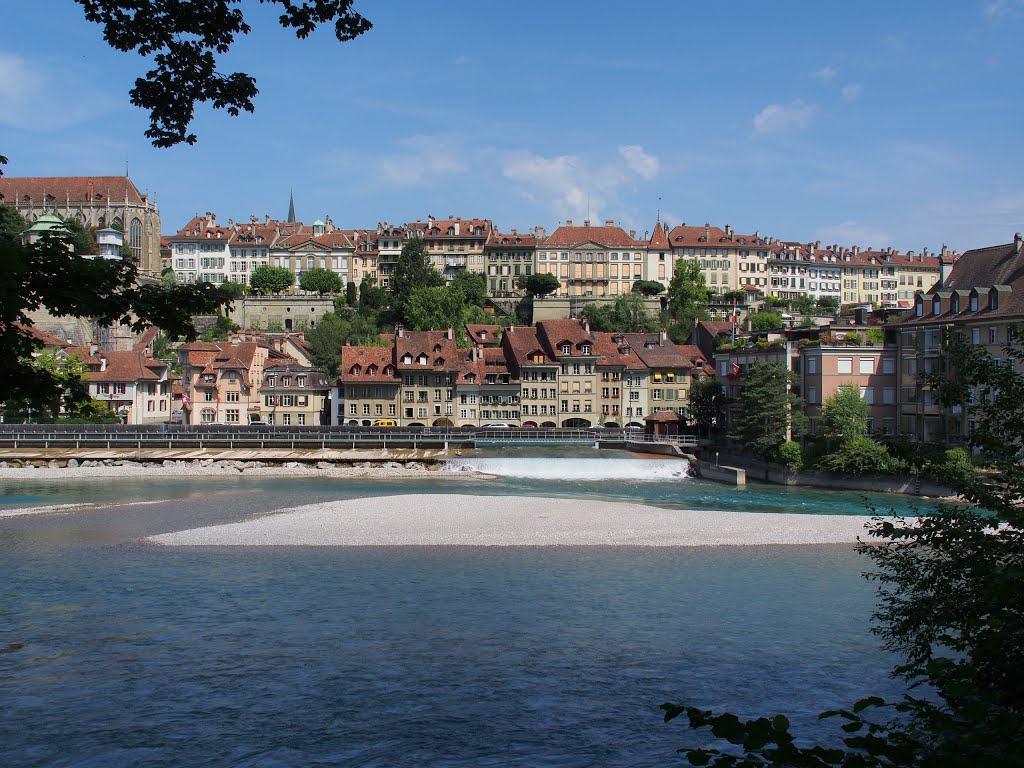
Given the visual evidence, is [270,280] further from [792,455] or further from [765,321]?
[792,455]

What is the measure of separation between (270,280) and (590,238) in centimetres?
3827

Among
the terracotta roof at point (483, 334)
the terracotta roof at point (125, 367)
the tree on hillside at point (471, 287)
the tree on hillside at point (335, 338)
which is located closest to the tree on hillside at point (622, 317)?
the tree on hillside at point (471, 287)

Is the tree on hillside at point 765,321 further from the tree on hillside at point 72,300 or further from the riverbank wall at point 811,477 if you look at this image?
the tree on hillside at point 72,300

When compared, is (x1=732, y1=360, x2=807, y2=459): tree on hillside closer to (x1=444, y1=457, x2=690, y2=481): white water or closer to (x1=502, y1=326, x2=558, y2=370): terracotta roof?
(x1=444, y1=457, x2=690, y2=481): white water

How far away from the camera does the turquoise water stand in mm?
16266

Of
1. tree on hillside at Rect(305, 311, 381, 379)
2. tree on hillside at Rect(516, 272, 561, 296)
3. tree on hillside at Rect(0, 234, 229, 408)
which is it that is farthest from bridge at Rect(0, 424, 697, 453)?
tree on hillside at Rect(0, 234, 229, 408)

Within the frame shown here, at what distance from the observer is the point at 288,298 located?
11531cm

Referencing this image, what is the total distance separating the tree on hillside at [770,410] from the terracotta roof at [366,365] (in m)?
29.8

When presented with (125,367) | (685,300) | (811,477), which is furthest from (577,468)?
(685,300)

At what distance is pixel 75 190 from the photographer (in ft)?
447

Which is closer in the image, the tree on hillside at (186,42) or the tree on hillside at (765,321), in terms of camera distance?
the tree on hillside at (186,42)

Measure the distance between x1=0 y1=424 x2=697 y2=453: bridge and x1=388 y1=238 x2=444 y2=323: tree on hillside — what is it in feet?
126

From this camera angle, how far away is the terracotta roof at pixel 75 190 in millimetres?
134375

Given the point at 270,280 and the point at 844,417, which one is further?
the point at 270,280
